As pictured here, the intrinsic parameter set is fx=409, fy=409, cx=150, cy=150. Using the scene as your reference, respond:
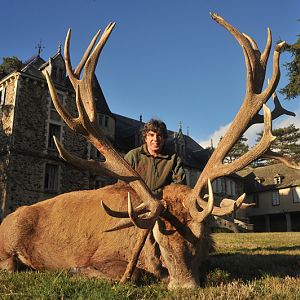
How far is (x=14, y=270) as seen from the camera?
6.41 metres

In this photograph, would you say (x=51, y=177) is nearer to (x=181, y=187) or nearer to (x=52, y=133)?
(x=52, y=133)

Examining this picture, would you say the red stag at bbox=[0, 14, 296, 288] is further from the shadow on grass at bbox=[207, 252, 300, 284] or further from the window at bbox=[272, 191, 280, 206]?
the window at bbox=[272, 191, 280, 206]

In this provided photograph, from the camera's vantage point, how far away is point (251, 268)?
21.4 feet

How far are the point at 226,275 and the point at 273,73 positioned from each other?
276 cm

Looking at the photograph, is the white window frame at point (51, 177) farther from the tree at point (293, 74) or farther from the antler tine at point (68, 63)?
the antler tine at point (68, 63)

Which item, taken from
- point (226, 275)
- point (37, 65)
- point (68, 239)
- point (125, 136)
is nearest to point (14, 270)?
point (68, 239)

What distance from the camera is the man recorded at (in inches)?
252

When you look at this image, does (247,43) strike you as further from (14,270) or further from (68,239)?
(14,270)

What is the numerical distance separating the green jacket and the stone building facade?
22481 millimetres

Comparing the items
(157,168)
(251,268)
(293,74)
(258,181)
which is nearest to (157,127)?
(157,168)

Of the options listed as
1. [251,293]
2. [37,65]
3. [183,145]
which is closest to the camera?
[251,293]

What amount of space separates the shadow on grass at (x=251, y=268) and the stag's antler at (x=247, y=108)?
1.24m

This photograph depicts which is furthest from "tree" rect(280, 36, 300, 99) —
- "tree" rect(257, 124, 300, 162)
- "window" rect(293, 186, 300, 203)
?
"tree" rect(257, 124, 300, 162)

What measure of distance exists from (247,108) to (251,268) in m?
2.68
